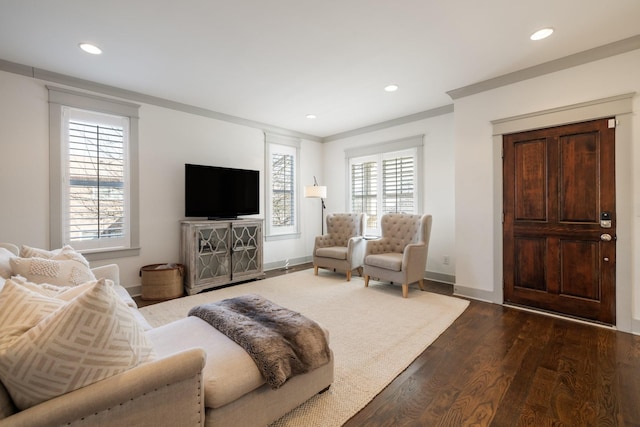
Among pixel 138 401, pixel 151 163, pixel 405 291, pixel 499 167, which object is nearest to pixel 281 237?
pixel 151 163

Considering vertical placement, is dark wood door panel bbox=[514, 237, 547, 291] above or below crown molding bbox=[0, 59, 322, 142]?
below

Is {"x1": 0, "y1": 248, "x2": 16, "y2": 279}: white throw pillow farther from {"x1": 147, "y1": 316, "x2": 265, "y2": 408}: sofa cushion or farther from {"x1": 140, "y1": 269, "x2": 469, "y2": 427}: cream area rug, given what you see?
{"x1": 140, "y1": 269, "x2": 469, "y2": 427}: cream area rug

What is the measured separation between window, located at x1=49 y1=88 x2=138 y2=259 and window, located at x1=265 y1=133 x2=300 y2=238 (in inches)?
85.1

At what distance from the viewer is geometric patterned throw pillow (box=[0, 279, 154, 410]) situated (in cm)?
87

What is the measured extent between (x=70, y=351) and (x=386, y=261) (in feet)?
11.5

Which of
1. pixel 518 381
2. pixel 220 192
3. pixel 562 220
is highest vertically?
pixel 220 192

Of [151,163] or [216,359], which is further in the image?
[151,163]

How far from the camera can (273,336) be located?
1609mm

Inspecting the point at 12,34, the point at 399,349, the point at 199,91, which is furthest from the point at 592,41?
the point at 12,34

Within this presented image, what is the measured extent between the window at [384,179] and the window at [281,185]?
113 centimetres

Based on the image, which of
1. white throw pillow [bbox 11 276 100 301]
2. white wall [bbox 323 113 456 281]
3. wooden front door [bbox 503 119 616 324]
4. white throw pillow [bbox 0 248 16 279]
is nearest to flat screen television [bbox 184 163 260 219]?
white throw pillow [bbox 0 248 16 279]

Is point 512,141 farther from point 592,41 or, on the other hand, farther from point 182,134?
point 182,134

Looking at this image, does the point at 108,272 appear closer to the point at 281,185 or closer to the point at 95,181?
the point at 95,181

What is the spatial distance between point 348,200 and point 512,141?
305 cm
